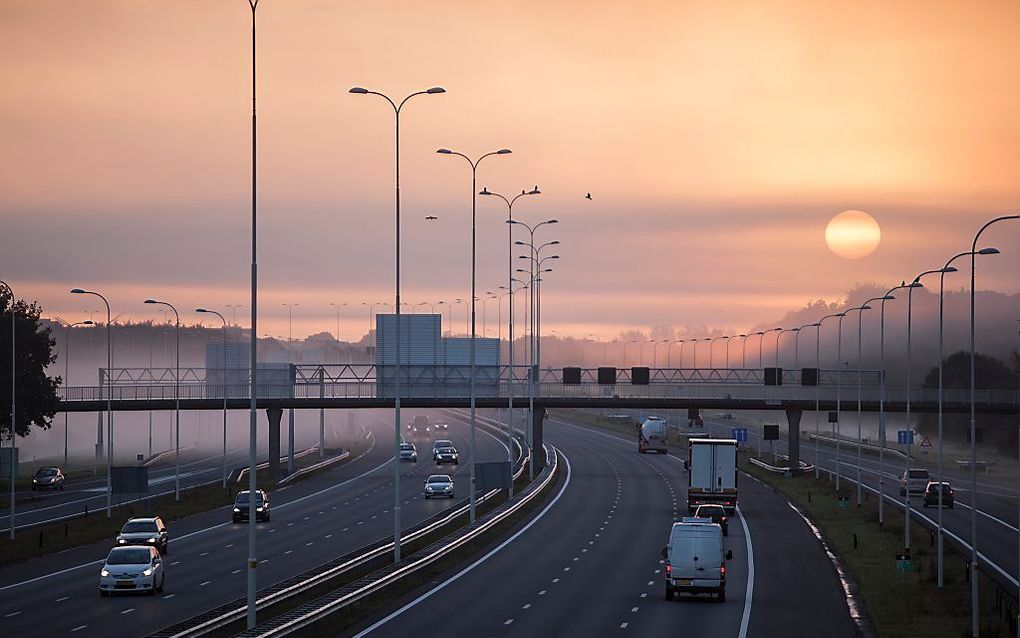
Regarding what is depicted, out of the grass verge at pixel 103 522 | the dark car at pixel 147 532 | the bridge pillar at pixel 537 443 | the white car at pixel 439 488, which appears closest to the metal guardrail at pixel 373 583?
the dark car at pixel 147 532

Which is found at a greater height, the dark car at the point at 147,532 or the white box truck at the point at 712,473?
the white box truck at the point at 712,473

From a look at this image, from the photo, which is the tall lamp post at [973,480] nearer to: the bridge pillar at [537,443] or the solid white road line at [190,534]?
the solid white road line at [190,534]

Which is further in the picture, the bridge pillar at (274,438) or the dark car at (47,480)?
the bridge pillar at (274,438)

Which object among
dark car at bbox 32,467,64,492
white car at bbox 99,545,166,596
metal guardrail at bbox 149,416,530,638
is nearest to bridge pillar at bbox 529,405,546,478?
metal guardrail at bbox 149,416,530,638

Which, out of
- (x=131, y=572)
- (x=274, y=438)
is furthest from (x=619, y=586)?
(x=274, y=438)

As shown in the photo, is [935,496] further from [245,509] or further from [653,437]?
[653,437]

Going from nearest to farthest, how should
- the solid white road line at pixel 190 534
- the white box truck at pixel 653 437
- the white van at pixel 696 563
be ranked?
the white van at pixel 696 563
the solid white road line at pixel 190 534
the white box truck at pixel 653 437

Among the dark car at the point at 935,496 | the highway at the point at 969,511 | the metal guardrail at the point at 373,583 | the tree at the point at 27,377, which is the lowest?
the highway at the point at 969,511

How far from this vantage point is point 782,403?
421ft

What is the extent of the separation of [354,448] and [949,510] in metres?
112

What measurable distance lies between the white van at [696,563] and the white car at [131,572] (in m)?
18.0

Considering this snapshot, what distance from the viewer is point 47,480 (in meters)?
118

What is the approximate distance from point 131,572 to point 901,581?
28.3 metres

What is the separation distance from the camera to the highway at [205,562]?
43.4m
